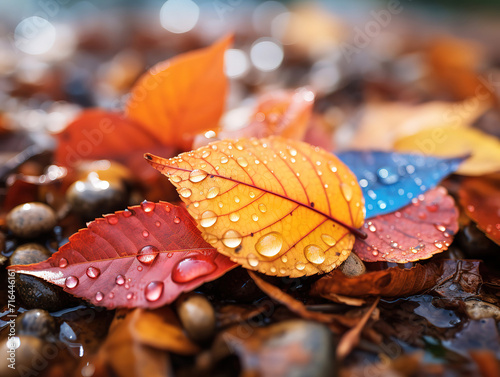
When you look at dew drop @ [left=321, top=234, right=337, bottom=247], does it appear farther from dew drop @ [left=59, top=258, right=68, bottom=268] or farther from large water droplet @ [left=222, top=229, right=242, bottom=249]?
dew drop @ [left=59, top=258, right=68, bottom=268]

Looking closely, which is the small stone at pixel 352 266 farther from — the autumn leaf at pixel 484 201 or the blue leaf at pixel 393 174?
the autumn leaf at pixel 484 201

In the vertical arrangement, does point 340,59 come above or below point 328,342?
above

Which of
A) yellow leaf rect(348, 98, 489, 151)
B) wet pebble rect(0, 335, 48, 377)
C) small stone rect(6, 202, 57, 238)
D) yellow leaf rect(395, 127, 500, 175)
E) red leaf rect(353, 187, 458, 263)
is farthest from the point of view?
yellow leaf rect(348, 98, 489, 151)

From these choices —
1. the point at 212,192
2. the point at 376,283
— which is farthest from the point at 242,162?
the point at 376,283

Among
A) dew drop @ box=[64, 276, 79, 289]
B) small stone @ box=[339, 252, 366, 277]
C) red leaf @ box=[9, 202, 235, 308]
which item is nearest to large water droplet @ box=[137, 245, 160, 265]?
red leaf @ box=[9, 202, 235, 308]

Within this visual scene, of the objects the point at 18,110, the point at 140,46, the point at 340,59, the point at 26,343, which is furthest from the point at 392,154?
the point at 140,46

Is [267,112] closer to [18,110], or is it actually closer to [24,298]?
[24,298]
